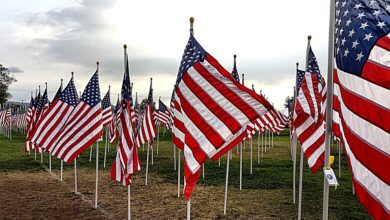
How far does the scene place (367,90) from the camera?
511 centimetres

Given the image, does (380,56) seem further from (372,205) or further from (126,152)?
(126,152)

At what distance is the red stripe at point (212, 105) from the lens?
767cm

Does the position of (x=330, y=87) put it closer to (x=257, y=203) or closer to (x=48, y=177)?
(x=257, y=203)

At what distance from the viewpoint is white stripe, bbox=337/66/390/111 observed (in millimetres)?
4941

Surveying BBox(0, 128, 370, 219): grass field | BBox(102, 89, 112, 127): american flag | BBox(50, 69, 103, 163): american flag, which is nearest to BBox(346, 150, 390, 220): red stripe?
BBox(0, 128, 370, 219): grass field

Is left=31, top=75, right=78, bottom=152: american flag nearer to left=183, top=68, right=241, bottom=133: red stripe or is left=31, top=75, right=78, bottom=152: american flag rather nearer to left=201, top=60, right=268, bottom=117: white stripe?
left=183, top=68, right=241, bottom=133: red stripe

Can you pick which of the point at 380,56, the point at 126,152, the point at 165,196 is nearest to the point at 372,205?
the point at 380,56

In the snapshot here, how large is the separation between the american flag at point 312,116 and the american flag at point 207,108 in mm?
2730

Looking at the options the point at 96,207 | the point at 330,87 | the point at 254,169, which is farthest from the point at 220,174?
the point at 330,87

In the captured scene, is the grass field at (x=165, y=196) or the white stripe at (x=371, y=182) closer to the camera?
the white stripe at (x=371, y=182)

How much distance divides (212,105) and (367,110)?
324 cm

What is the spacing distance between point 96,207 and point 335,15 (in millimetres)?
9702

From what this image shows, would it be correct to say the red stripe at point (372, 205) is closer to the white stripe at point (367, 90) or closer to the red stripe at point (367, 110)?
the red stripe at point (367, 110)

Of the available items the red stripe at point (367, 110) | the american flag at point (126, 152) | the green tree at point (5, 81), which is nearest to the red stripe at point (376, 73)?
the red stripe at point (367, 110)
